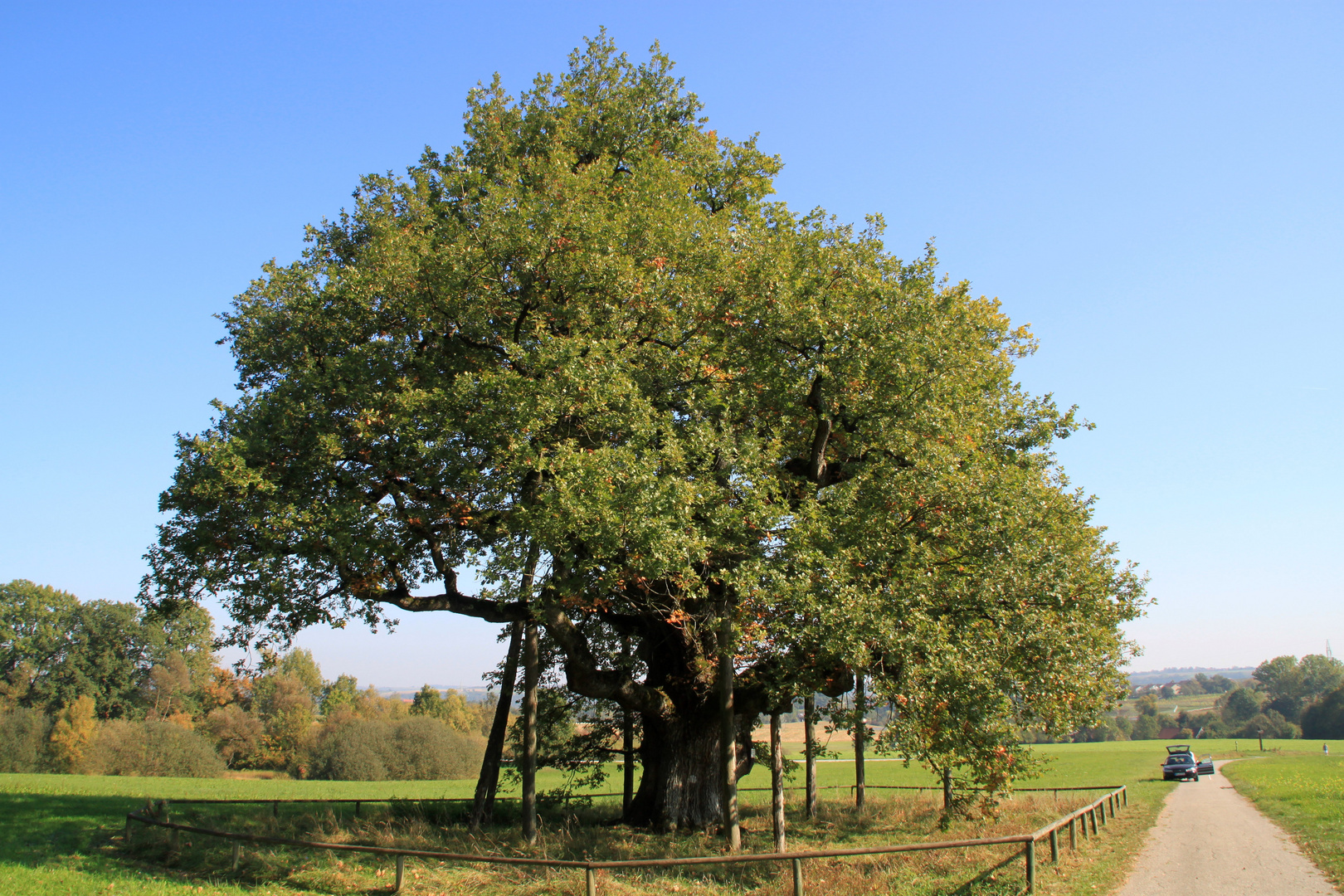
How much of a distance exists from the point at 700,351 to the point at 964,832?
13264 mm

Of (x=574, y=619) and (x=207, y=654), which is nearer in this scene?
(x=574, y=619)

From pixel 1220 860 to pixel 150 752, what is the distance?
7339 centimetres

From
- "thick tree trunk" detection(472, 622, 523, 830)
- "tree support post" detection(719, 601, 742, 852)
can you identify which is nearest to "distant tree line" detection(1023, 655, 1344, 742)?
"thick tree trunk" detection(472, 622, 523, 830)

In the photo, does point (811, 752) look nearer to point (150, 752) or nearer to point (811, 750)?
point (811, 750)

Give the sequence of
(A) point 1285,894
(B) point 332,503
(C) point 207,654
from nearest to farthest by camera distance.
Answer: (A) point 1285,894 < (B) point 332,503 < (C) point 207,654

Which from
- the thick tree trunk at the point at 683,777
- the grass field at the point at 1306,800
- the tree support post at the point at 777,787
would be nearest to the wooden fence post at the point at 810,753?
the tree support post at the point at 777,787

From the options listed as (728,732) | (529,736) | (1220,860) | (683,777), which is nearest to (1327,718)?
(1220,860)

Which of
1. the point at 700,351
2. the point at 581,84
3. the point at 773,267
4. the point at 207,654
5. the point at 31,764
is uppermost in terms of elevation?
the point at 581,84

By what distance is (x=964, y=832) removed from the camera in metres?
17.6

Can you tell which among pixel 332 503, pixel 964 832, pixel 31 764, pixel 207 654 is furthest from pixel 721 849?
pixel 207 654

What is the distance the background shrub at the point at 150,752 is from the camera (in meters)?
60.5

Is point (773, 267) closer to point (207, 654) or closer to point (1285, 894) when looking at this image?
point (1285, 894)

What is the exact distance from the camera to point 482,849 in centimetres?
1523

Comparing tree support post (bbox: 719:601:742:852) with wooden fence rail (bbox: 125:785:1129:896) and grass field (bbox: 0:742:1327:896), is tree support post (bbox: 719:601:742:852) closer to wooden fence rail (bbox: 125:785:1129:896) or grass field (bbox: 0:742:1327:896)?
A: grass field (bbox: 0:742:1327:896)
